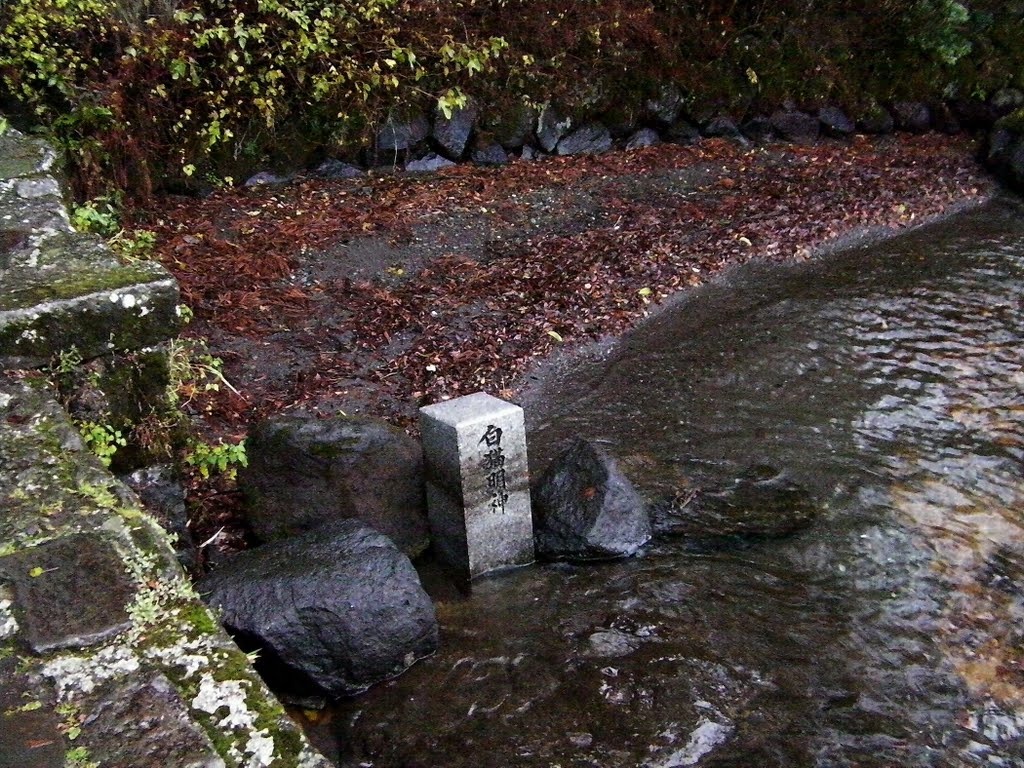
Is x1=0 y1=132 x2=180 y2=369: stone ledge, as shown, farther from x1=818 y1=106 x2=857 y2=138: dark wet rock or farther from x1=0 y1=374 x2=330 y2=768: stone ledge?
x1=818 y1=106 x2=857 y2=138: dark wet rock

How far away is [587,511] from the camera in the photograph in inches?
191

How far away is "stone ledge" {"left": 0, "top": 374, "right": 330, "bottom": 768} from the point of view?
1.80 metres

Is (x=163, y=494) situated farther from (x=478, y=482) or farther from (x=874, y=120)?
(x=874, y=120)

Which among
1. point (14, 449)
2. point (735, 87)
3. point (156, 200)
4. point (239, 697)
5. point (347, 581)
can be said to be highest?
point (735, 87)

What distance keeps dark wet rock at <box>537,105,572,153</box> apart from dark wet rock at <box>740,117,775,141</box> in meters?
3.03

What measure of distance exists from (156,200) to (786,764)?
25.0 ft

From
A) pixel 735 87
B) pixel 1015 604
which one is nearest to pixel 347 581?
pixel 1015 604

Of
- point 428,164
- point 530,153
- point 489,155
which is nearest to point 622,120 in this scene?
point 530,153

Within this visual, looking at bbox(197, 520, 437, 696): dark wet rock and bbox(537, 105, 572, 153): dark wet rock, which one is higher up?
bbox(537, 105, 572, 153): dark wet rock

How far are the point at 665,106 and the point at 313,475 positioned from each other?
9.26 m

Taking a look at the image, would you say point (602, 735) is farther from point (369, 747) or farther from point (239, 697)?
point (239, 697)

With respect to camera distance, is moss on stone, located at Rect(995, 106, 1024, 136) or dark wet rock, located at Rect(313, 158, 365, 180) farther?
moss on stone, located at Rect(995, 106, 1024, 136)

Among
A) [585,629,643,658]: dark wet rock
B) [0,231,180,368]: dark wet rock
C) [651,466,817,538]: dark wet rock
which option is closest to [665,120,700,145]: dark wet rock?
[651,466,817,538]: dark wet rock

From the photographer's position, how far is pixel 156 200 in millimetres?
8406
